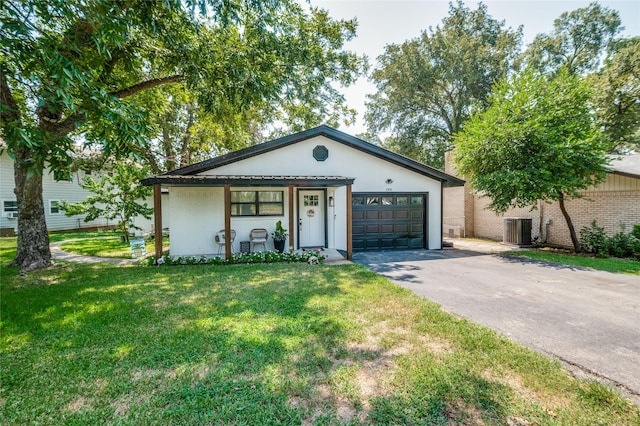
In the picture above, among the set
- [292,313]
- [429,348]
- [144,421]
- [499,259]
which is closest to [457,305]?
[429,348]

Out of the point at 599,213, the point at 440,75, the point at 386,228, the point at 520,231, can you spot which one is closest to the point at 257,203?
the point at 386,228

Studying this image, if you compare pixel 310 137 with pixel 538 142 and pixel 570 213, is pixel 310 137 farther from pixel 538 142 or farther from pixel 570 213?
pixel 570 213

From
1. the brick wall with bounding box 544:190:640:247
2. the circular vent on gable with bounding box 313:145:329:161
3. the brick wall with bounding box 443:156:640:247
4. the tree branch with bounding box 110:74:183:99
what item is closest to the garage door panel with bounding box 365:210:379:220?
the circular vent on gable with bounding box 313:145:329:161

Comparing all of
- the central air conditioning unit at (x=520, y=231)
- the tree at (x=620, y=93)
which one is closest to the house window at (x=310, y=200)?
the central air conditioning unit at (x=520, y=231)

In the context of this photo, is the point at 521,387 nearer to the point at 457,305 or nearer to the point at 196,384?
the point at 457,305

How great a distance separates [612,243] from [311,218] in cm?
1005

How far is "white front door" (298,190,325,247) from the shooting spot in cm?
1062

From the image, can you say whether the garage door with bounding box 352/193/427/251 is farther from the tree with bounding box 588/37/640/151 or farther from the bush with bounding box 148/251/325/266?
the tree with bounding box 588/37/640/151

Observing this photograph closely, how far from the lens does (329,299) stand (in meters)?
5.11

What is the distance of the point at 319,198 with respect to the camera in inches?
426

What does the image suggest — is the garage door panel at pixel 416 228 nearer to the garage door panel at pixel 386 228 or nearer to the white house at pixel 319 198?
the white house at pixel 319 198

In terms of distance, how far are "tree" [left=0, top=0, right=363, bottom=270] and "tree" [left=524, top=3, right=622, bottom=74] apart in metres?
19.9

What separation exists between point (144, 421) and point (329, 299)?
3.28m

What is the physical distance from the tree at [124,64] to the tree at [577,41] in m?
19.9
